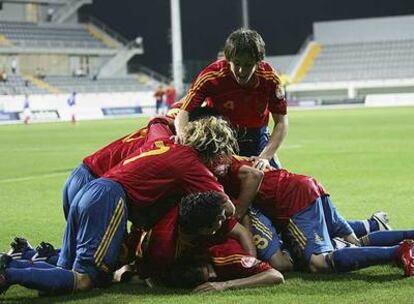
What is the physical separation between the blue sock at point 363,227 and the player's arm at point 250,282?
1.70 m

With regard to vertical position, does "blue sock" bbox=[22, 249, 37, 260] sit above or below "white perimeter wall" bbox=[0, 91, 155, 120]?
above

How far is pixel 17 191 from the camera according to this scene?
13.3 meters

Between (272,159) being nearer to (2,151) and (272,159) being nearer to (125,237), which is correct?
(125,237)

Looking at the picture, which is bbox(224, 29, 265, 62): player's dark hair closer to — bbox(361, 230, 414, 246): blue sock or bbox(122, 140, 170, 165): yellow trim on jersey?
bbox(122, 140, 170, 165): yellow trim on jersey

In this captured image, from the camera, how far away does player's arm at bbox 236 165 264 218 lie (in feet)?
21.0

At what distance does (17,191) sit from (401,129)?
1622 cm

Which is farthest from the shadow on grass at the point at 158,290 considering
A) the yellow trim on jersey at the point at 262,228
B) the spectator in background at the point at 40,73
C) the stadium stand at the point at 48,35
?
the stadium stand at the point at 48,35

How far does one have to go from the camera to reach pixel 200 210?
5.75m

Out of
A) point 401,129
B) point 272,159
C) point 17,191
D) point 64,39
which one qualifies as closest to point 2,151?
point 17,191

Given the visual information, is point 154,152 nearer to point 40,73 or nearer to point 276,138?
point 276,138

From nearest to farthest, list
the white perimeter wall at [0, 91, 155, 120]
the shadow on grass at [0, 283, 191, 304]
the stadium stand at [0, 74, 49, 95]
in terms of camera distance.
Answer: the shadow on grass at [0, 283, 191, 304] < the white perimeter wall at [0, 91, 155, 120] < the stadium stand at [0, 74, 49, 95]

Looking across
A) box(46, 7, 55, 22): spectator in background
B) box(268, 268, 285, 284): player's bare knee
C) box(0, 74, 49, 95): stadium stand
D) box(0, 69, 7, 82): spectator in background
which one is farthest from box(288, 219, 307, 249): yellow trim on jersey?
box(46, 7, 55, 22): spectator in background

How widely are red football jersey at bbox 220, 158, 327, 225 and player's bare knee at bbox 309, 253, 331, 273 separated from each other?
39 cm

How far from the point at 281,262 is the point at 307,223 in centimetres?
35
